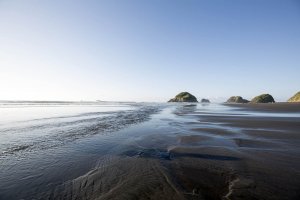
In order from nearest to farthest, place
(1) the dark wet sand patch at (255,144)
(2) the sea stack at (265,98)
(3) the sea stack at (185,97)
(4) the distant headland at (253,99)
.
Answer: (1) the dark wet sand patch at (255,144) → (4) the distant headland at (253,99) → (2) the sea stack at (265,98) → (3) the sea stack at (185,97)

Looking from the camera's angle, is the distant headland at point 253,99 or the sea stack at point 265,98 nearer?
the distant headland at point 253,99

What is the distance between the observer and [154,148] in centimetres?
838

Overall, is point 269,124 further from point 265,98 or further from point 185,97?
point 185,97

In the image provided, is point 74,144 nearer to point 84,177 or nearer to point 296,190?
point 84,177

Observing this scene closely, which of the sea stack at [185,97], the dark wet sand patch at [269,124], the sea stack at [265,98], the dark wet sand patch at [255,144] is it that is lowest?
the dark wet sand patch at [255,144]

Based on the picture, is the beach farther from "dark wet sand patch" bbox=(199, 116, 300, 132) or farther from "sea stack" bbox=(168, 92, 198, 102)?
"sea stack" bbox=(168, 92, 198, 102)

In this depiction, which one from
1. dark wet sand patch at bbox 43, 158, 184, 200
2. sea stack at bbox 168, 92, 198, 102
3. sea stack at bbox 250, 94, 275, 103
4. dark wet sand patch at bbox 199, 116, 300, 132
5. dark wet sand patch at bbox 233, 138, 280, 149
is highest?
sea stack at bbox 168, 92, 198, 102

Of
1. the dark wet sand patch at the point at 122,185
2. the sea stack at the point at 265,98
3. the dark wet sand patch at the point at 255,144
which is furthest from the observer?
the sea stack at the point at 265,98

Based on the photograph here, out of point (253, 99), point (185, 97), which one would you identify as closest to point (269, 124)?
point (253, 99)

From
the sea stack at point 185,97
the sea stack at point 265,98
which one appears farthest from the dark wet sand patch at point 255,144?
the sea stack at point 185,97

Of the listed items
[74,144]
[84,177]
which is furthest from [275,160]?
[74,144]

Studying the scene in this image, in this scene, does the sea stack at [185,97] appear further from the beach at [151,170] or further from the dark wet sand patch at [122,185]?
the dark wet sand patch at [122,185]

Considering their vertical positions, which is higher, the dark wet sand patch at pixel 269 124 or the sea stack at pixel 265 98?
the sea stack at pixel 265 98

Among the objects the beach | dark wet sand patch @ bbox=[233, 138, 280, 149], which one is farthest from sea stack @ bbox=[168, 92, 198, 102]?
the beach
